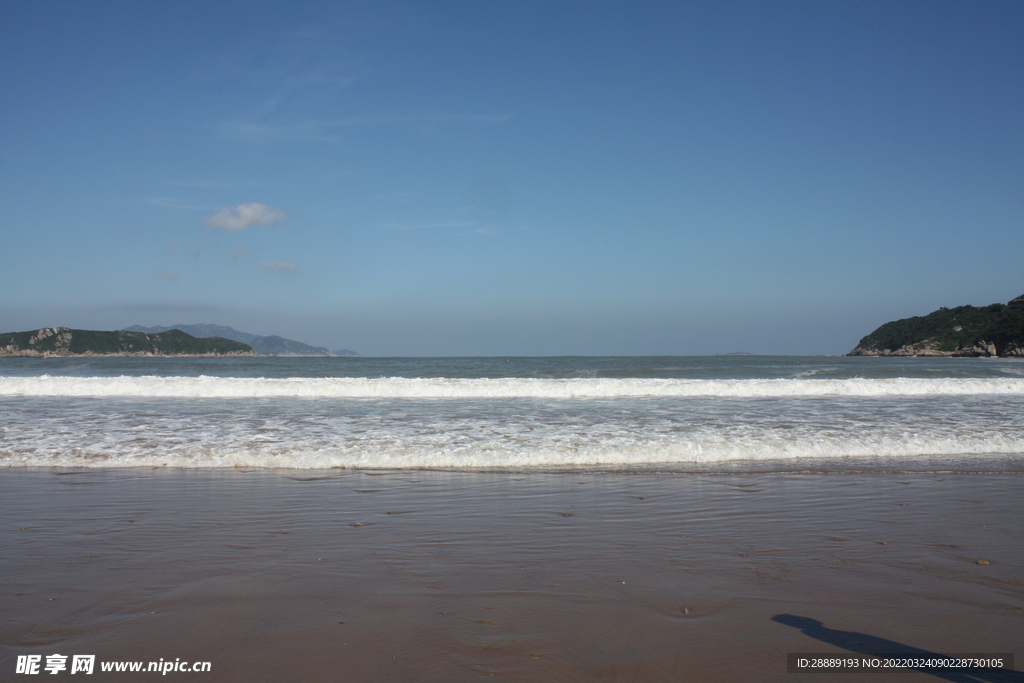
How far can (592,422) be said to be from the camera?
435 inches

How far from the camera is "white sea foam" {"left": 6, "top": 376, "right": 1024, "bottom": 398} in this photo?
19328 mm

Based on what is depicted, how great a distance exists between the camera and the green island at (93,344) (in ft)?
246

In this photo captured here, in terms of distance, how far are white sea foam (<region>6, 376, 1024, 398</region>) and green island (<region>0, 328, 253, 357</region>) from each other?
6380 cm

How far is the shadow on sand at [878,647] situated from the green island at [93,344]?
87.8 m

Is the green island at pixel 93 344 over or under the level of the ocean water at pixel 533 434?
over

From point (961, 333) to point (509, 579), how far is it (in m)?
87.0

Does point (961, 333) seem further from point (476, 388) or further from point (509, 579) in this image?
point (509, 579)

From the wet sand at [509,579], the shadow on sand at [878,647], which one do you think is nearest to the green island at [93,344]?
the wet sand at [509,579]

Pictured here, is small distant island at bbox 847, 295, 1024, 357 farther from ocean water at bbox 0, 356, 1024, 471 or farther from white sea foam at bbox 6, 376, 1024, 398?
ocean water at bbox 0, 356, 1024, 471

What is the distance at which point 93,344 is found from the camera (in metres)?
79.0

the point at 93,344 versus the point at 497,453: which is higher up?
the point at 93,344

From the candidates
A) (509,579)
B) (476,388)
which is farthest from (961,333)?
(509,579)

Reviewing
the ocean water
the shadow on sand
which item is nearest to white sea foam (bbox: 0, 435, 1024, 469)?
the ocean water

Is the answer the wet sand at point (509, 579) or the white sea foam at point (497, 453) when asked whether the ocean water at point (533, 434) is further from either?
the wet sand at point (509, 579)
